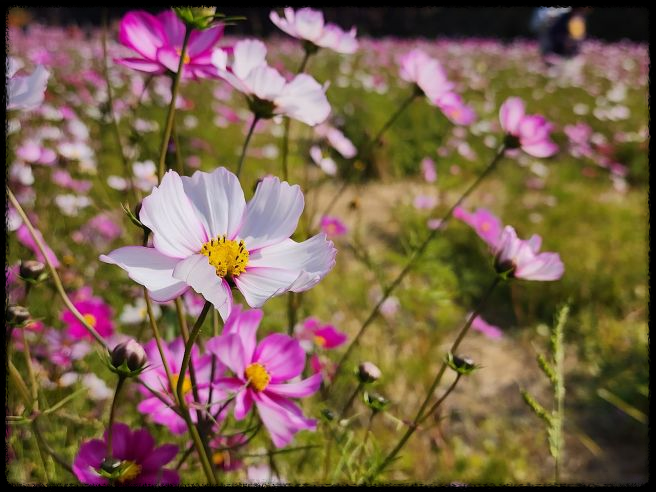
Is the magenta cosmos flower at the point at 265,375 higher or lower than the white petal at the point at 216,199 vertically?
lower

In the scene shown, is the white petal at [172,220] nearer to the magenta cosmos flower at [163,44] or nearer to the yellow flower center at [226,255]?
the yellow flower center at [226,255]

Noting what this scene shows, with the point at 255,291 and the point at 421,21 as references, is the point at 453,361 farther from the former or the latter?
the point at 421,21

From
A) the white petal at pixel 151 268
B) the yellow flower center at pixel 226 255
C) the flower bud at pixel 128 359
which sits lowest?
the flower bud at pixel 128 359

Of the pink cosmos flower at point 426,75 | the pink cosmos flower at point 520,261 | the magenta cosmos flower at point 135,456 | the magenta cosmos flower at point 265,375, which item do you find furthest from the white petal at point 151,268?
the pink cosmos flower at point 426,75

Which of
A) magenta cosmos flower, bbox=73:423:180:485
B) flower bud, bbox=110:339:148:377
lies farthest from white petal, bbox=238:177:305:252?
magenta cosmos flower, bbox=73:423:180:485

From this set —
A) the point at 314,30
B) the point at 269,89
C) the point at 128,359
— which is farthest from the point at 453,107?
the point at 128,359

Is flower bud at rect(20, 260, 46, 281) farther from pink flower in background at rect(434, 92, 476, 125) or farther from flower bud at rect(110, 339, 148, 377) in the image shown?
pink flower in background at rect(434, 92, 476, 125)

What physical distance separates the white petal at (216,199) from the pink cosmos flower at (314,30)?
283mm

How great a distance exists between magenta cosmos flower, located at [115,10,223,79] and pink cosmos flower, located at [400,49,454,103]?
0.29 m

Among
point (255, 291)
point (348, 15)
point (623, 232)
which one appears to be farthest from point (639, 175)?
point (348, 15)

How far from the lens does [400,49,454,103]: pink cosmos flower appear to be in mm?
708

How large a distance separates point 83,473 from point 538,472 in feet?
3.73

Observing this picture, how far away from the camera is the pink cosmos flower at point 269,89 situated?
0.49 metres

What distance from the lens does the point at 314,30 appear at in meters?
0.64
